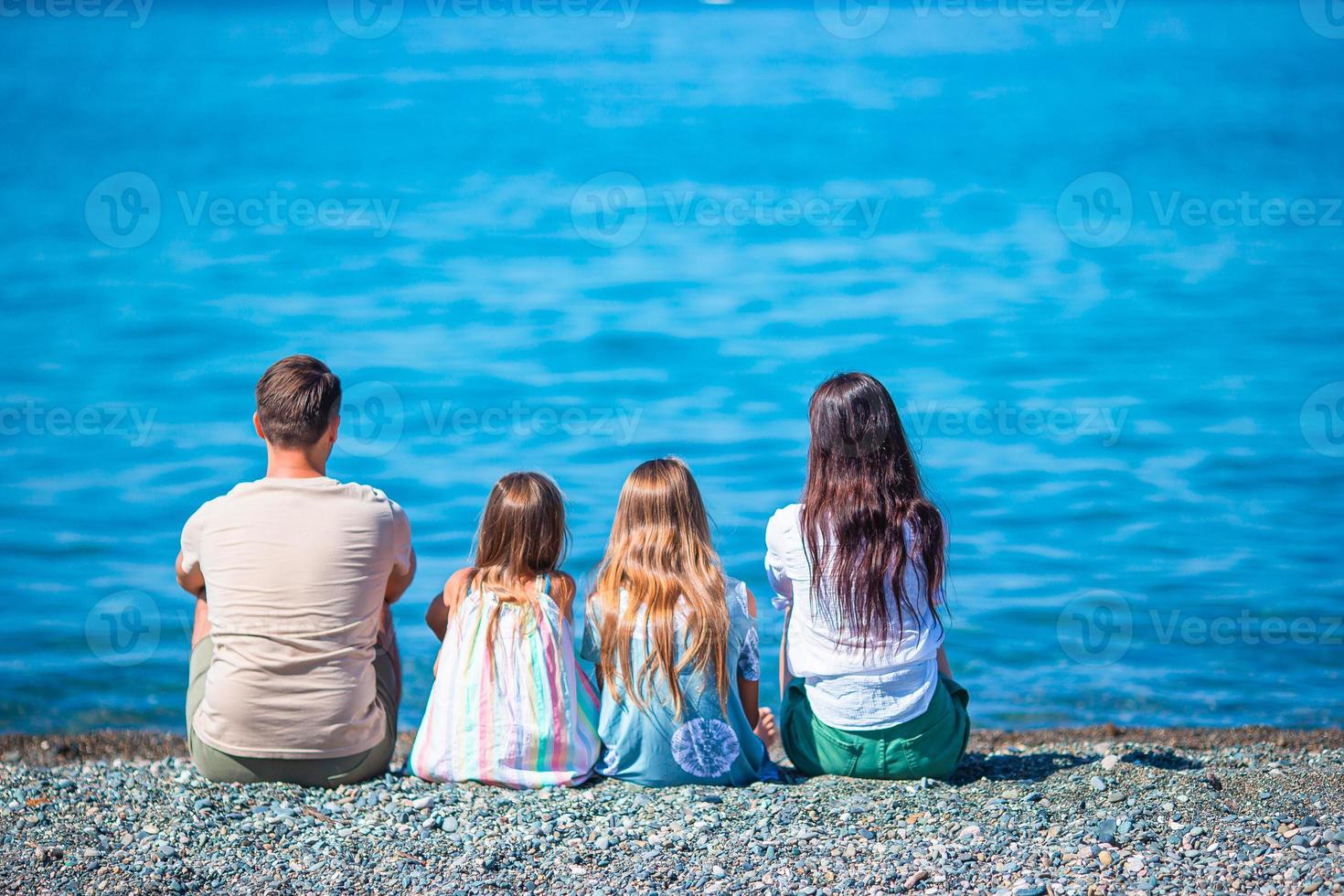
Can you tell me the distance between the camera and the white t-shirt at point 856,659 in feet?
11.3

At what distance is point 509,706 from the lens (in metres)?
3.46

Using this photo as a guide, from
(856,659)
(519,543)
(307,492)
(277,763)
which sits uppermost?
(307,492)

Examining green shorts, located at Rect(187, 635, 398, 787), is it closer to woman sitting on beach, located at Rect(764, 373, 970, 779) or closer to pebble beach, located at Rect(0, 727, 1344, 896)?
pebble beach, located at Rect(0, 727, 1344, 896)

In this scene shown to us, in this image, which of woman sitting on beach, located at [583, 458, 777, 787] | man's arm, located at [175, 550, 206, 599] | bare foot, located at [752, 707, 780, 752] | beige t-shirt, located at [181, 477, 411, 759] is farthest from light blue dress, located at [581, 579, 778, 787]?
man's arm, located at [175, 550, 206, 599]

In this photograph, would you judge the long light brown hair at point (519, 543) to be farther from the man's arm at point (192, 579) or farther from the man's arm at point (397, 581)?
the man's arm at point (192, 579)

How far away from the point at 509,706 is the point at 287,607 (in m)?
0.63

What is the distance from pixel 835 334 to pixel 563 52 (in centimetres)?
1250

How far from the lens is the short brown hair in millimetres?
3316

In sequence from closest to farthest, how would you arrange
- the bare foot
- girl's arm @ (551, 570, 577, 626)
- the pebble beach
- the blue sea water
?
1. the pebble beach
2. girl's arm @ (551, 570, 577, 626)
3. the bare foot
4. the blue sea water

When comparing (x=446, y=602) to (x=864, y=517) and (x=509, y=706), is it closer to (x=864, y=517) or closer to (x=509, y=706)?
(x=509, y=706)

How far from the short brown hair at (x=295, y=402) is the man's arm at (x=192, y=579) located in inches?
16.8

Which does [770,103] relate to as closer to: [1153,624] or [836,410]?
[1153,624]

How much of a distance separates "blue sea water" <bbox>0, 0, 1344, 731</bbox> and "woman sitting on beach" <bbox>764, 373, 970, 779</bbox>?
2339 mm

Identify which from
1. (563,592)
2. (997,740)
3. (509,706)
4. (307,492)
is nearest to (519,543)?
(563,592)
